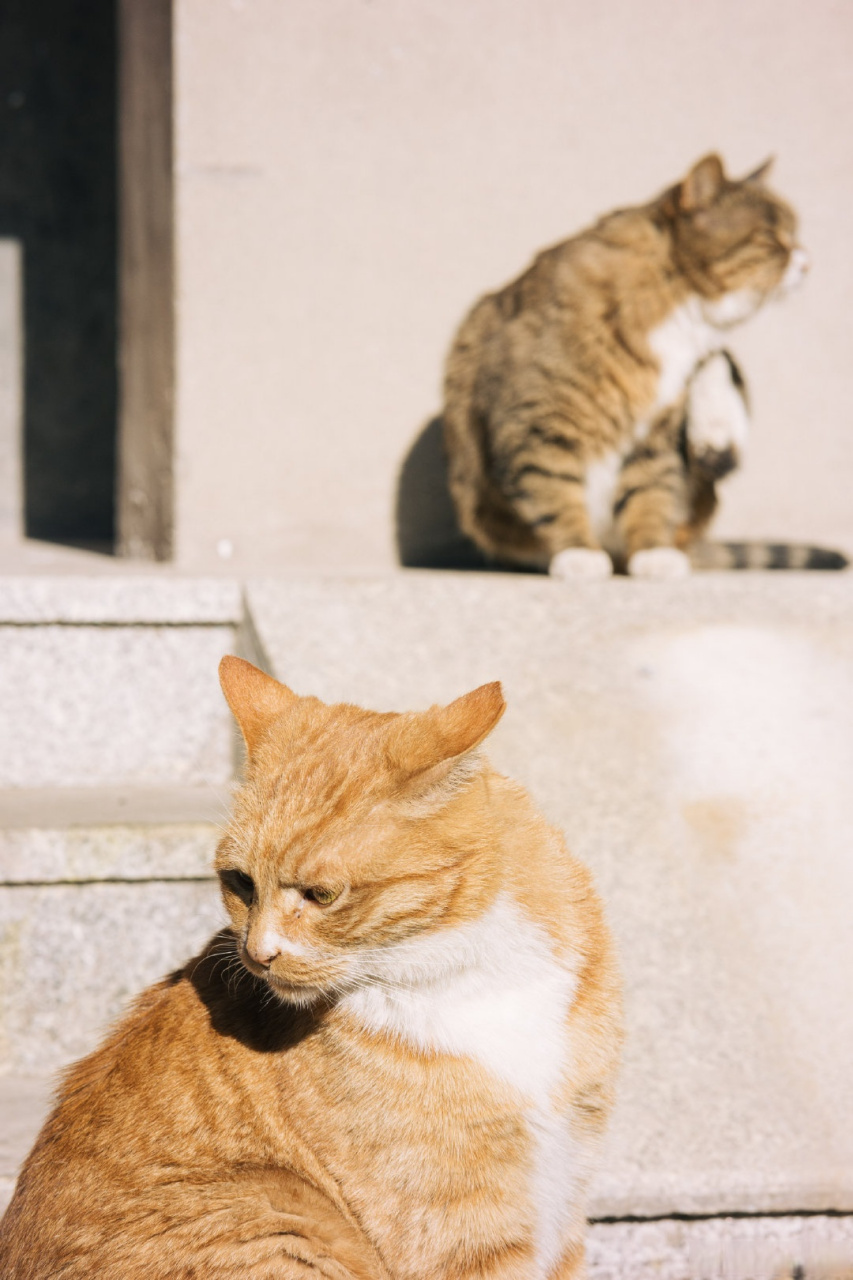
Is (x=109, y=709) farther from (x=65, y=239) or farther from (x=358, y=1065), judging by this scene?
(x=65, y=239)

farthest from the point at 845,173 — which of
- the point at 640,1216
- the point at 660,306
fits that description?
the point at 640,1216

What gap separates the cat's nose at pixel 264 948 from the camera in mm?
1349

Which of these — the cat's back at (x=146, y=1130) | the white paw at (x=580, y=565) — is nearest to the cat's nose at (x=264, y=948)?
the cat's back at (x=146, y=1130)

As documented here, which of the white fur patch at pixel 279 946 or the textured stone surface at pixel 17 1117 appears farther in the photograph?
the textured stone surface at pixel 17 1117

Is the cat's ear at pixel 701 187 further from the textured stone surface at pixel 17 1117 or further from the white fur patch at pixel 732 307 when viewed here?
the textured stone surface at pixel 17 1117

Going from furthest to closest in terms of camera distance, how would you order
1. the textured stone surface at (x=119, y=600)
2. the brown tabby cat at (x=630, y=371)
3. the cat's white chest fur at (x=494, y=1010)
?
1. the brown tabby cat at (x=630, y=371)
2. the textured stone surface at (x=119, y=600)
3. the cat's white chest fur at (x=494, y=1010)

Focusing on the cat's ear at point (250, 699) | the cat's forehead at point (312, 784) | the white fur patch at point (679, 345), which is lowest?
the cat's forehead at point (312, 784)

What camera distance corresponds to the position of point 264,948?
1.35 metres

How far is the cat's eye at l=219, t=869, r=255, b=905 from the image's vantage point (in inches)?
57.2

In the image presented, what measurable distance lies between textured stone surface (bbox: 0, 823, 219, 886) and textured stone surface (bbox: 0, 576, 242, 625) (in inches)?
25.8

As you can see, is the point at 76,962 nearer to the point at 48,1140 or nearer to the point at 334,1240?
the point at 48,1140

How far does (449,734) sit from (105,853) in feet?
3.74

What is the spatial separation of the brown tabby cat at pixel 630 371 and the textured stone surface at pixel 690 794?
0.45 m

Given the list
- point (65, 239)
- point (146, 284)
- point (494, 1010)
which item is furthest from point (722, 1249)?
point (65, 239)
